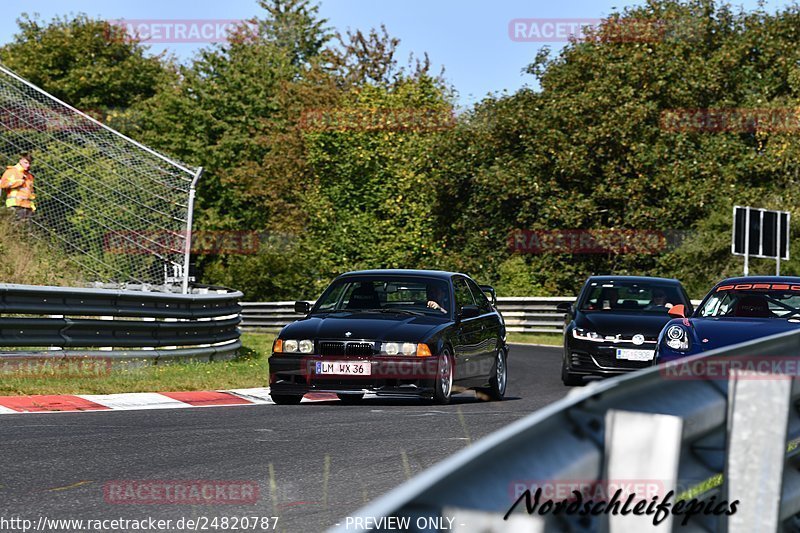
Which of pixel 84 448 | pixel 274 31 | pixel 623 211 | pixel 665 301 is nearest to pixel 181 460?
pixel 84 448

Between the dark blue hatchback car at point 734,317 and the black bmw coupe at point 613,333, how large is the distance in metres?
3.43

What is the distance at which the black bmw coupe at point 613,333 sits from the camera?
1638 centimetres

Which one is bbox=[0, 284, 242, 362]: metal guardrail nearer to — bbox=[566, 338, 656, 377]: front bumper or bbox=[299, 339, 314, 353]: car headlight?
bbox=[299, 339, 314, 353]: car headlight

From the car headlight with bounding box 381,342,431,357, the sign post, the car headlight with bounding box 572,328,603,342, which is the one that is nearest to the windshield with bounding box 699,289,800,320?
the car headlight with bounding box 381,342,431,357

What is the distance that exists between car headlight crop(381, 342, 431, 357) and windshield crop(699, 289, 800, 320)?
2775mm

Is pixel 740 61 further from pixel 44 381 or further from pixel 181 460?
pixel 181 460

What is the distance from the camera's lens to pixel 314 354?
1247cm

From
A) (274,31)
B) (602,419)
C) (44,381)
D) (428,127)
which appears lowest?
(44,381)

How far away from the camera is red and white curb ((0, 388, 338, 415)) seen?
1148cm

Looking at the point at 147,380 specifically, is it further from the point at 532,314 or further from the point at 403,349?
the point at 532,314

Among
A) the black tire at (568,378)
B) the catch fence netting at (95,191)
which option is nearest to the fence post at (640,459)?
the black tire at (568,378)

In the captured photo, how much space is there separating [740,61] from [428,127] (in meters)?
12.3

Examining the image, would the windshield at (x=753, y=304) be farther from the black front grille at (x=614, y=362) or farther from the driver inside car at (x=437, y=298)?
the black front grille at (x=614, y=362)

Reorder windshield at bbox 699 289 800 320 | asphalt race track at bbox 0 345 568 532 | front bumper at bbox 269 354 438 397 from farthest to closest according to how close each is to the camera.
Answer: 1. front bumper at bbox 269 354 438 397
2. windshield at bbox 699 289 800 320
3. asphalt race track at bbox 0 345 568 532
